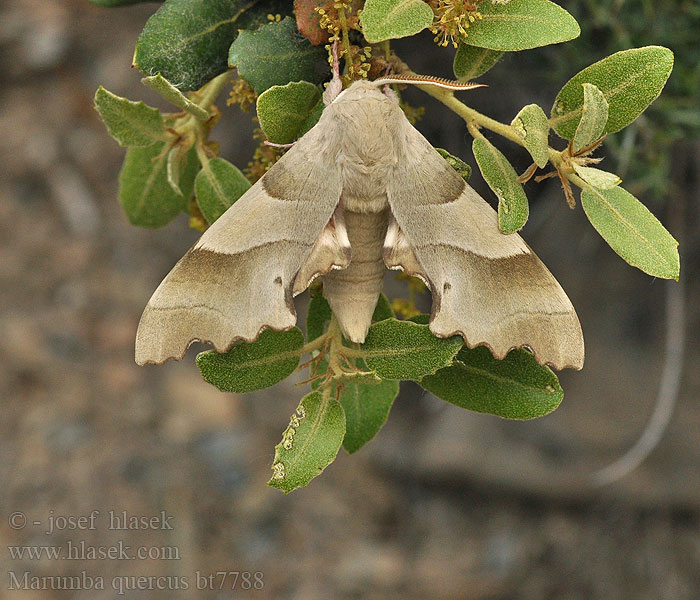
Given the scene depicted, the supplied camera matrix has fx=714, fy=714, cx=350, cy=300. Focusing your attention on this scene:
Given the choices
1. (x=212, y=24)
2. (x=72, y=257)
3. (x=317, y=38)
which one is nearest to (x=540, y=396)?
(x=317, y=38)

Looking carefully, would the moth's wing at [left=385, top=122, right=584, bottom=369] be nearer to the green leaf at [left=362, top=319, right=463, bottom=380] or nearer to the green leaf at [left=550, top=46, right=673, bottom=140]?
the green leaf at [left=362, top=319, right=463, bottom=380]

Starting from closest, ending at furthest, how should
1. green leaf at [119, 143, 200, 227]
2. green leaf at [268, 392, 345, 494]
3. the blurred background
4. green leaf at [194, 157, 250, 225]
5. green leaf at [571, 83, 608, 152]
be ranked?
green leaf at [571, 83, 608, 152] < green leaf at [268, 392, 345, 494] < green leaf at [194, 157, 250, 225] < green leaf at [119, 143, 200, 227] < the blurred background

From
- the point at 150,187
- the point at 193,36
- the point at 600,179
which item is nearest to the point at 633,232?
the point at 600,179

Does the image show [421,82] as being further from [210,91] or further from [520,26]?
[210,91]

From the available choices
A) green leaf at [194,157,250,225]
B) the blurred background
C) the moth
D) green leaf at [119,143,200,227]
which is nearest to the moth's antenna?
the moth

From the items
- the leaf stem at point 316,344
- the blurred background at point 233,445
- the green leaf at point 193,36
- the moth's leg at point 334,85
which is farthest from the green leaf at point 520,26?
the blurred background at point 233,445

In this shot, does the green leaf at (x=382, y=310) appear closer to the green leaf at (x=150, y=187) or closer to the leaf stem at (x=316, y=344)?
the leaf stem at (x=316, y=344)
